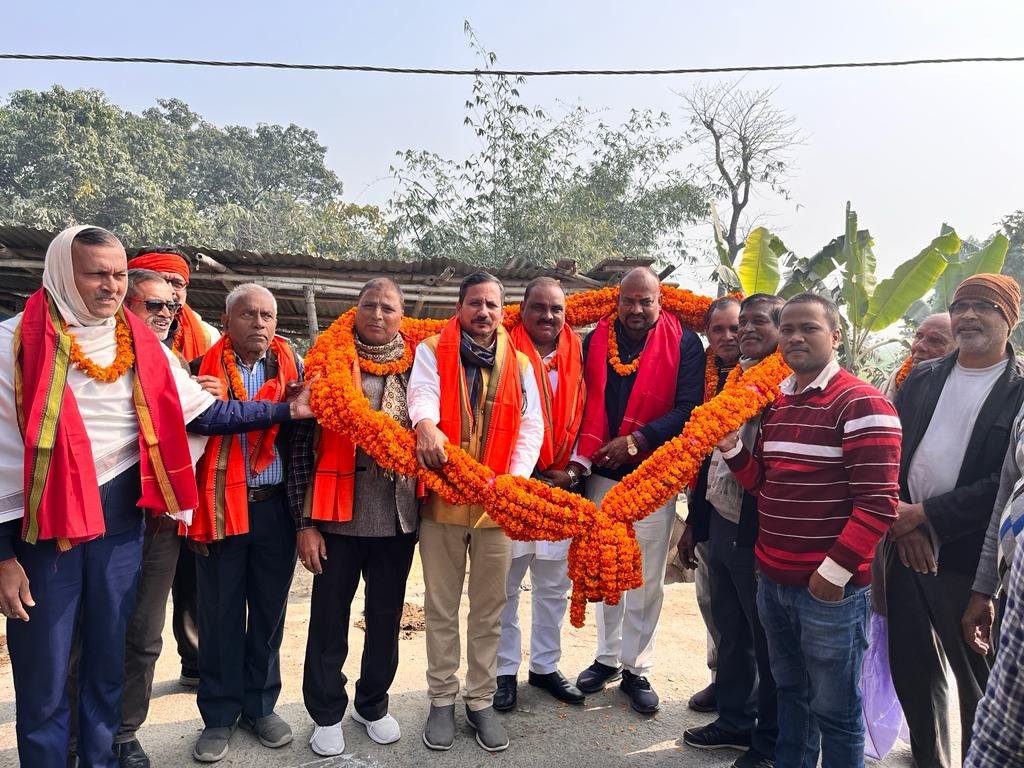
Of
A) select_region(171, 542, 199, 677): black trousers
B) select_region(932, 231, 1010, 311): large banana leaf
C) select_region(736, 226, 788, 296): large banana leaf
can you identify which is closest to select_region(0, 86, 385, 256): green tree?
select_region(736, 226, 788, 296): large banana leaf

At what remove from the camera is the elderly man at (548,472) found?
394 cm

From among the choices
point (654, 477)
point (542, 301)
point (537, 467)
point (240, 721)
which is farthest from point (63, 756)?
point (542, 301)

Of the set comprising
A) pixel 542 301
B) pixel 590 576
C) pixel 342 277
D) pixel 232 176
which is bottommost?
pixel 590 576

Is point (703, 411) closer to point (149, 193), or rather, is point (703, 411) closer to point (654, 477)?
point (654, 477)

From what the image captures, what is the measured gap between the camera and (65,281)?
2744 mm

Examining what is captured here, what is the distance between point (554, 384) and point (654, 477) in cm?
89

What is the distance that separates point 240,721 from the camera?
3.69m

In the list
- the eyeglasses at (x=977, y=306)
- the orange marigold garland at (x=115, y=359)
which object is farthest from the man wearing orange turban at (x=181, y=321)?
the eyeglasses at (x=977, y=306)

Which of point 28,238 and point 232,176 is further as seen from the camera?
point 232,176

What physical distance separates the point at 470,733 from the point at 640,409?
2.06 metres

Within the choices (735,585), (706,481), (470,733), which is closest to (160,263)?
(470,733)

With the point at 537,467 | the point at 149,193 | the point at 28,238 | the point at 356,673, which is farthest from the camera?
the point at 149,193

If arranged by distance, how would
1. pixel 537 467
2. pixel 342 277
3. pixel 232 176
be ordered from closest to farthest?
pixel 537 467
pixel 342 277
pixel 232 176

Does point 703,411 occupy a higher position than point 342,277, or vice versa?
point 342,277
